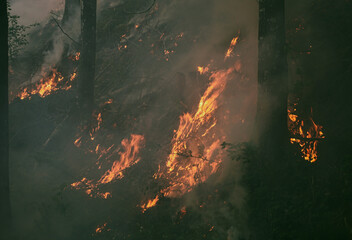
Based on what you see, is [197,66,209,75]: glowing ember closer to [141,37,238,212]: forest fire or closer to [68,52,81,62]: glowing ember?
[141,37,238,212]: forest fire

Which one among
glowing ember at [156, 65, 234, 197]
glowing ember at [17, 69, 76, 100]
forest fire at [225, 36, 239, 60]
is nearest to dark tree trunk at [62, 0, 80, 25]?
glowing ember at [17, 69, 76, 100]

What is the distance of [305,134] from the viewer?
752 cm

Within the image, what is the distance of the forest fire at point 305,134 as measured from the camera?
7.25 meters

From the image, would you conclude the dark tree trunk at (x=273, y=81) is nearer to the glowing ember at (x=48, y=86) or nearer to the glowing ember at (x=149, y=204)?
the glowing ember at (x=149, y=204)

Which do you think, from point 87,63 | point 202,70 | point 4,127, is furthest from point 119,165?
point 87,63

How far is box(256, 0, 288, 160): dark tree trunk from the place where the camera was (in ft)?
22.2

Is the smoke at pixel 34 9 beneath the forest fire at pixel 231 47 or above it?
above

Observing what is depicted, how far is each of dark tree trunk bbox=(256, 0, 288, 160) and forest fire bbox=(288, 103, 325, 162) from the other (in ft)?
2.32

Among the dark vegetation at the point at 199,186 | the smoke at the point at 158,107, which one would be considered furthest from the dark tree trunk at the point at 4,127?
the smoke at the point at 158,107

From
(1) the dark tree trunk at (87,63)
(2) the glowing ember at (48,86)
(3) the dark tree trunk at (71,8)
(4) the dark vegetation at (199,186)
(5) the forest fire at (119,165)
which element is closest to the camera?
(4) the dark vegetation at (199,186)

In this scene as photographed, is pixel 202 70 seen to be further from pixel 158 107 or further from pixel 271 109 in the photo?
pixel 271 109

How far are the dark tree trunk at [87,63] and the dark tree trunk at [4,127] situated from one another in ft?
16.0

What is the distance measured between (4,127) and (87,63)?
17.9 ft

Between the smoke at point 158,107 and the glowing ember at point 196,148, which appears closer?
the smoke at point 158,107
